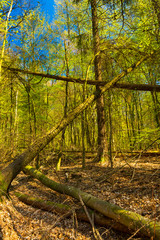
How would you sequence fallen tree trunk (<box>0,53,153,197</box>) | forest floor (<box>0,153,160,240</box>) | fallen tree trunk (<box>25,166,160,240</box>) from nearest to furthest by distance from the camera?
fallen tree trunk (<box>25,166,160,240</box>), forest floor (<box>0,153,160,240</box>), fallen tree trunk (<box>0,53,153,197</box>)

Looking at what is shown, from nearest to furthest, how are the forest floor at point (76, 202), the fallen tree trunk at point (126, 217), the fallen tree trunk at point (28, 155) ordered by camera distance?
the fallen tree trunk at point (126, 217)
the forest floor at point (76, 202)
the fallen tree trunk at point (28, 155)

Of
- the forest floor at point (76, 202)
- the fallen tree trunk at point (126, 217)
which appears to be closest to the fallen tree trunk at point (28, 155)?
the forest floor at point (76, 202)

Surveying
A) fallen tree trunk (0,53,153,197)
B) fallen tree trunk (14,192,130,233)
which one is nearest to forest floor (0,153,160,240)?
fallen tree trunk (14,192,130,233)

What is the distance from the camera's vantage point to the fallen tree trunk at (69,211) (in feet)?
9.56

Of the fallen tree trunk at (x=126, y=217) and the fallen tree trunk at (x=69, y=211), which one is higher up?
the fallen tree trunk at (x=126, y=217)

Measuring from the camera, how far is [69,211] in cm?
336

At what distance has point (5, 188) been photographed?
3486 mm

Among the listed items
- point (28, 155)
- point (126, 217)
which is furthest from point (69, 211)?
point (28, 155)

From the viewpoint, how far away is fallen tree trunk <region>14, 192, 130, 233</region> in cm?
291

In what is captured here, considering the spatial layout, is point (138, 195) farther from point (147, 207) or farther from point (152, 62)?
point (152, 62)

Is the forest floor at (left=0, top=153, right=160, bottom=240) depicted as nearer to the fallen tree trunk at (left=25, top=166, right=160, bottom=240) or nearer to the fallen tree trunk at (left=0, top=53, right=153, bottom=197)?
the fallen tree trunk at (left=25, top=166, right=160, bottom=240)

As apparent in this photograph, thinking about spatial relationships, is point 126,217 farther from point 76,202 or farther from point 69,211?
point 76,202

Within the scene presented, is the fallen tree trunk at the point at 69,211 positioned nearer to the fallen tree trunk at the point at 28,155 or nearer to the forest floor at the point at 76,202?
the forest floor at the point at 76,202

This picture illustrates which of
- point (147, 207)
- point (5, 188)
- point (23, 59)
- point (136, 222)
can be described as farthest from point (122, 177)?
point (23, 59)
